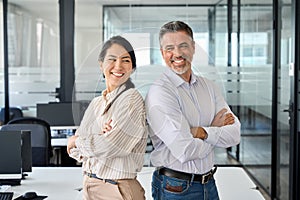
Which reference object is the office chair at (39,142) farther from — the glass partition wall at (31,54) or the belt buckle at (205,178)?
the glass partition wall at (31,54)

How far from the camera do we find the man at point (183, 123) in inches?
79.7

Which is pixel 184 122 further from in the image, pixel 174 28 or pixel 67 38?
pixel 67 38

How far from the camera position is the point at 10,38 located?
642 cm

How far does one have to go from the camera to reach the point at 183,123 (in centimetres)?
204

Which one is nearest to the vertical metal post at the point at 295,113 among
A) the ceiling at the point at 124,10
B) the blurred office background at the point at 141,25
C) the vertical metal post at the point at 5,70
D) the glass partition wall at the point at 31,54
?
the blurred office background at the point at 141,25

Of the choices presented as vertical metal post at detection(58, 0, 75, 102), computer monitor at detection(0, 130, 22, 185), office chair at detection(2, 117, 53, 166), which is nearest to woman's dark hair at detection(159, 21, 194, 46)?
computer monitor at detection(0, 130, 22, 185)

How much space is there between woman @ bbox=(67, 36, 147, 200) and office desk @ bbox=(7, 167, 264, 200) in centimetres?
49

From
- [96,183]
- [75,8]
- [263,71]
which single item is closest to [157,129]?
[96,183]

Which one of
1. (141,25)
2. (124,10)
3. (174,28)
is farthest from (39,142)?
(124,10)

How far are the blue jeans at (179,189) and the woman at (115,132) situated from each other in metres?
0.09

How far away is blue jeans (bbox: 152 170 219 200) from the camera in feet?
6.83

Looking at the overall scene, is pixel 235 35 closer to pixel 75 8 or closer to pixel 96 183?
pixel 75 8

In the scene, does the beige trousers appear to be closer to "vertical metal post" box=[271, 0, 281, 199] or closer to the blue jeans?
the blue jeans

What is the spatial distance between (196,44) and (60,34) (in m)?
4.53
